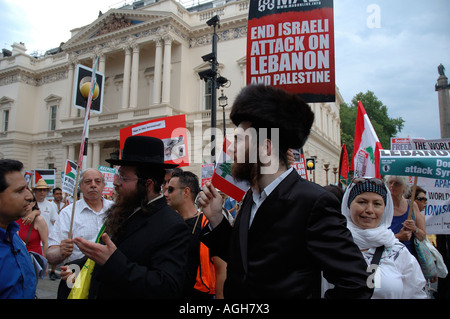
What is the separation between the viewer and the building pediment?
898 inches

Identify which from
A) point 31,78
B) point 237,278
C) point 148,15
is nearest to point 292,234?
point 237,278

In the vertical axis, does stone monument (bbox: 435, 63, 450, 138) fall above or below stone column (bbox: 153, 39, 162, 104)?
below

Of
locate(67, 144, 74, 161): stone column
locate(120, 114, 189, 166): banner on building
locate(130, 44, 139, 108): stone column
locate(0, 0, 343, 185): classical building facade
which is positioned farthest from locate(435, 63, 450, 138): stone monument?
locate(67, 144, 74, 161): stone column

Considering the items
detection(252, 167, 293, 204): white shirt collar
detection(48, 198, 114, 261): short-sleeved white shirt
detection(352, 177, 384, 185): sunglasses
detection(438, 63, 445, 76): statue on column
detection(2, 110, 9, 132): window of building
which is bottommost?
detection(48, 198, 114, 261): short-sleeved white shirt

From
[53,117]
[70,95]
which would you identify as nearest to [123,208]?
[70,95]

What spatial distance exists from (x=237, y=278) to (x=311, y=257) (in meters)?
0.40

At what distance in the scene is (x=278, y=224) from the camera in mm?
→ 1584

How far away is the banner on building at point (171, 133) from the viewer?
4781 mm

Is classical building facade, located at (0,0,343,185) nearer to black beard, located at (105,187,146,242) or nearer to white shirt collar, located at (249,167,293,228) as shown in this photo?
black beard, located at (105,187,146,242)

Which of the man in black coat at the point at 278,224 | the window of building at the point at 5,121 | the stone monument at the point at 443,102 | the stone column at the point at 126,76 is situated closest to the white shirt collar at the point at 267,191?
the man in black coat at the point at 278,224

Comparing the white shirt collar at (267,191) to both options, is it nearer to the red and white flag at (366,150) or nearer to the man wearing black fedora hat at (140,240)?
the man wearing black fedora hat at (140,240)

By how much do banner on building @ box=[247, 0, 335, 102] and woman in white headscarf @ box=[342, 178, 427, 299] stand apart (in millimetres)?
1223

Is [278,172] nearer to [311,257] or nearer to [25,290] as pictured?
[311,257]

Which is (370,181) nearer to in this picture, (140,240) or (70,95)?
(140,240)
